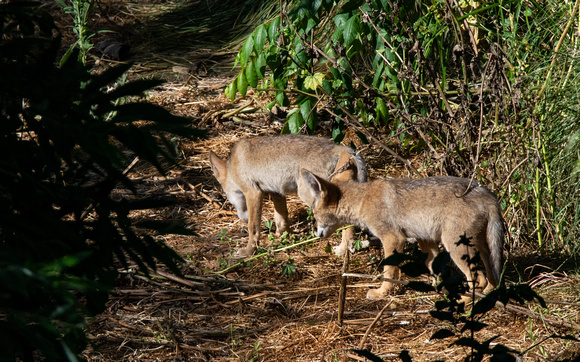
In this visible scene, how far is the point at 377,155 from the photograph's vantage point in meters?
7.77

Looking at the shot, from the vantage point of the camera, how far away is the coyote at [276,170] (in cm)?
600

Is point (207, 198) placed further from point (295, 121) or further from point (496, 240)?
point (496, 240)

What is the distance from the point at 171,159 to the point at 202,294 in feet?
9.69

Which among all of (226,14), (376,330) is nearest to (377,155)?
(376,330)

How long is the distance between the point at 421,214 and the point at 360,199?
687 millimetres

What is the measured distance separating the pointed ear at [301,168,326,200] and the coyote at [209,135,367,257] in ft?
0.63

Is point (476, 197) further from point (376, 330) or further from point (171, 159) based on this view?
point (171, 159)

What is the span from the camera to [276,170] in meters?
6.28

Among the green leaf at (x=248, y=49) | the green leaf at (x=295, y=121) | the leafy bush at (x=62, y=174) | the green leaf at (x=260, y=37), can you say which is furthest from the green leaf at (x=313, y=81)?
the leafy bush at (x=62, y=174)

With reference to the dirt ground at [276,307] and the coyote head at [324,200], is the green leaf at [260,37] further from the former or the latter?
the dirt ground at [276,307]

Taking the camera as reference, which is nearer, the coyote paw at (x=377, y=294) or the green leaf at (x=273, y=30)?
the coyote paw at (x=377, y=294)

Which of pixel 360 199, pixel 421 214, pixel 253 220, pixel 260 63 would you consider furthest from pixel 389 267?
pixel 260 63

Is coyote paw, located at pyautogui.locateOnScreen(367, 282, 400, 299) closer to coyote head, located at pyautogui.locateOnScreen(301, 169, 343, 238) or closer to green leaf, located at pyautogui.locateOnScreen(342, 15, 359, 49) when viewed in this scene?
coyote head, located at pyautogui.locateOnScreen(301, 169, 343, 238)

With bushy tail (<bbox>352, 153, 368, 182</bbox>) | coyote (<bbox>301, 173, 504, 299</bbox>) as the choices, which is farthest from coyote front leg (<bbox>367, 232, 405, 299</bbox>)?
bushy tail (<bbox>352, 153, 368, 182</bbox>)
